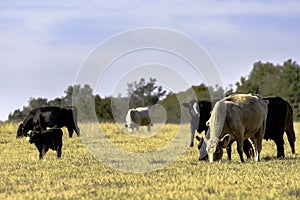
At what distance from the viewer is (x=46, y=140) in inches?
771

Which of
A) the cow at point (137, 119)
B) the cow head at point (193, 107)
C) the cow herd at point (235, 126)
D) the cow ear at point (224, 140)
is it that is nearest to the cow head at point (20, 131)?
the cow herd at point (235, 126)

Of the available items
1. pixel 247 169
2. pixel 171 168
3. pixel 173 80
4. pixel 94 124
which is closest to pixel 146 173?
pixel 171 168

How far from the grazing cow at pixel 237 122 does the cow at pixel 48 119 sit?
464 inches

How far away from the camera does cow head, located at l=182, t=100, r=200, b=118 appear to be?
24.3 m

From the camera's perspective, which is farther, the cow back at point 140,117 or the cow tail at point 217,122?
the cow back at point 140,117

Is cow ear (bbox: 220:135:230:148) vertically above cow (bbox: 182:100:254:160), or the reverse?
cow (bbox: 182:100:254:160)

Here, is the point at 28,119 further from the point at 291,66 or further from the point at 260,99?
the point at 291,66

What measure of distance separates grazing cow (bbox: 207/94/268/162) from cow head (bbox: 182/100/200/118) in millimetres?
5705

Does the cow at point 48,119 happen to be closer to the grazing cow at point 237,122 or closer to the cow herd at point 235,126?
the cow herd at point 235,126

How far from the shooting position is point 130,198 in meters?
10.7

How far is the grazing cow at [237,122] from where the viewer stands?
659 inches

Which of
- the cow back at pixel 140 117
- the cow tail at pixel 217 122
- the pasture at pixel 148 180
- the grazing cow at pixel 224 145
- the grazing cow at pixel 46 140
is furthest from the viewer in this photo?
the cow back at pixel 140 117

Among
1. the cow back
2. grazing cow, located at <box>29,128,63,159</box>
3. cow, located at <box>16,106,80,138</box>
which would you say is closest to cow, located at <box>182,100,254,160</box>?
grazing cow, located at <box>29,128,63,159</box>

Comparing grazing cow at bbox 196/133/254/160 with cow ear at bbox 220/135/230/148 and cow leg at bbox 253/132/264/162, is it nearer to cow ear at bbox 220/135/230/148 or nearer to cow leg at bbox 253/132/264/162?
cow ear at bbox 220/135/230/148
